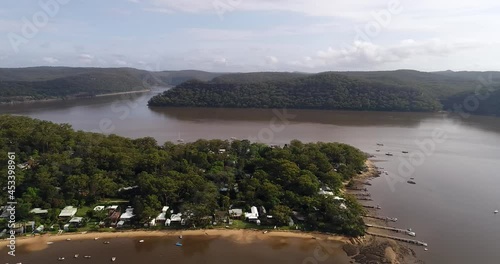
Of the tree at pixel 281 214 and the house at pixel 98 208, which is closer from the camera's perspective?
the tree at pixel 281 214

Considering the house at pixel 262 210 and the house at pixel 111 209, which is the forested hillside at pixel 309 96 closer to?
the house at pixel 262 210

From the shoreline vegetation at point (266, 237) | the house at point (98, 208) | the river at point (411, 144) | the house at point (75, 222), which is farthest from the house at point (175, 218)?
the river at point (411, 144)

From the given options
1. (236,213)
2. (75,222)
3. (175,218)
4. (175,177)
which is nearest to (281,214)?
(236,213)

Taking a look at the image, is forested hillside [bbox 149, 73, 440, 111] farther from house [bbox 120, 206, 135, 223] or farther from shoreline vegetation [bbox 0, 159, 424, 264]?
house [bbox 120, 206, 135, 223]

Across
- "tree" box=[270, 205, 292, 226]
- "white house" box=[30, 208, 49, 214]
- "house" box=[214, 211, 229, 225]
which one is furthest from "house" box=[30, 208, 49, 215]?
"tree" box=[270, 205, 292, 226]

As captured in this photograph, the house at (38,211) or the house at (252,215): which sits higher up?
the house at (252,215)

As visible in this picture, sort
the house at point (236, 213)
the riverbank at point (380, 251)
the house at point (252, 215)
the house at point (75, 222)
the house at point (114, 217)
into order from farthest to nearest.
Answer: the house at point (236, 213) → the house at point (252, 215) → the house at point (114, 217) → the house at point (75, 222) → the riverbank at point (380, 251)

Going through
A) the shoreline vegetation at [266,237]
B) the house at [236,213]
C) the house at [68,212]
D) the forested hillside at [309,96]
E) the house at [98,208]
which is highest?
the forested hillside at [309,96]

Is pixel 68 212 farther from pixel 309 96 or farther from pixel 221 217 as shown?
pixel 309 96
